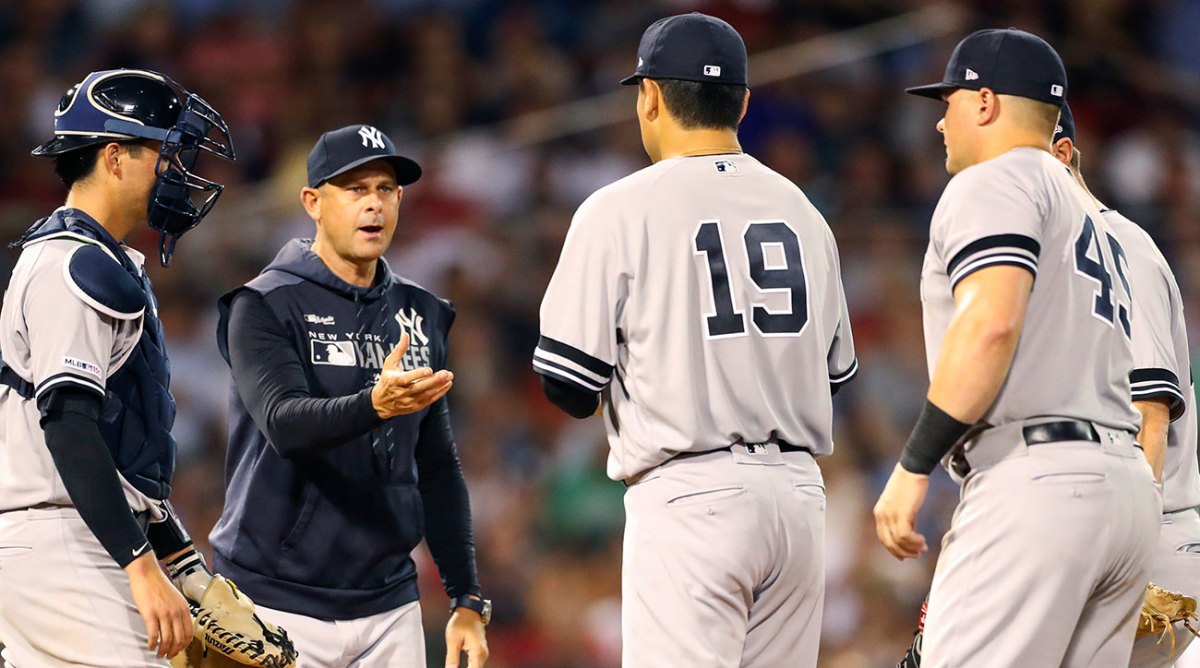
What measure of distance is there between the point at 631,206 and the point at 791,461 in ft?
2.42

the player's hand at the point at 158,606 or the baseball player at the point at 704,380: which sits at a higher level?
the baseball player at the point at 704,380

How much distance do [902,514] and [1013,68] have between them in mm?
1160

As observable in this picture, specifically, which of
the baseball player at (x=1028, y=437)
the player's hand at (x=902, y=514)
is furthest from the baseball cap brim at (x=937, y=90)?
the player's hand at (x=902, y=514)

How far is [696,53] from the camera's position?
332 centimetres

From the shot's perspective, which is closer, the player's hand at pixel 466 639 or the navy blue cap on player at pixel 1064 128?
the player's hand at pixel 466 639

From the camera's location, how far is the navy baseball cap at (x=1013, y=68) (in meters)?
3.29

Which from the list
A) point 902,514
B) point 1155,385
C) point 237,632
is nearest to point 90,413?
point 237,632

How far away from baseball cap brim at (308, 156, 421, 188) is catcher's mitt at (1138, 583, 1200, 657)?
95.4 inches

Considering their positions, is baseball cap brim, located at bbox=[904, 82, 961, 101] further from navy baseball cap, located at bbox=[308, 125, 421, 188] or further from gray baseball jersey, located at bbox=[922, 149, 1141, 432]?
navy baseball cap, located at bbox=[308, 125, 421, 188]

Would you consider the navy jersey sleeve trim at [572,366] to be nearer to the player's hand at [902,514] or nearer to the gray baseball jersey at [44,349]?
the player's hand at [902,514]

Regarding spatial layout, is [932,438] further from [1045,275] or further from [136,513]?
[136,513]

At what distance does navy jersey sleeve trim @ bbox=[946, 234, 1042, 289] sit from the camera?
2.98m

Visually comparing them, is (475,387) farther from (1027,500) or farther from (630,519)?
(1027,500)

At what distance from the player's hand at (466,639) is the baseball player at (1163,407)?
1.24 m
